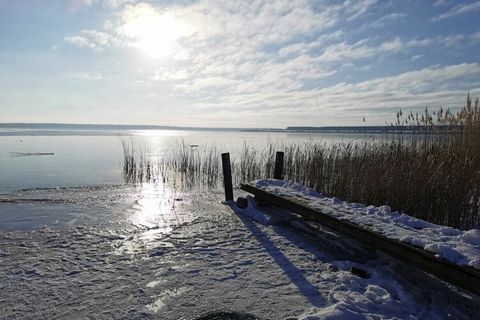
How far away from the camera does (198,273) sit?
327 cm

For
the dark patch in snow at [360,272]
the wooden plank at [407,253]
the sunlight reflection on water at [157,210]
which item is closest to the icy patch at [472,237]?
the wooden plank at [407,253]

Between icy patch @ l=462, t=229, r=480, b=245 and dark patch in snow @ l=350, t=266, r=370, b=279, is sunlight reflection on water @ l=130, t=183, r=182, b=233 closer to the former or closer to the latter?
dark patch in snow @ l=350, t=266, r=370, b=279

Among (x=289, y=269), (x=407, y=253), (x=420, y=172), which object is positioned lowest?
(x=289, y=269)

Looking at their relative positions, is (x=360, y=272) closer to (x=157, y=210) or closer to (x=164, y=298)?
(x=164, y=298)

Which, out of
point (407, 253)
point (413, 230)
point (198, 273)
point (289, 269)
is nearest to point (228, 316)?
point (198, 273)

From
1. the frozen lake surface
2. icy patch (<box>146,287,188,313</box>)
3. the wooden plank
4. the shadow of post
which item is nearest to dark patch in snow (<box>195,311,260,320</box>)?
the frozen lake surface

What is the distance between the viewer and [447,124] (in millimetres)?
6949

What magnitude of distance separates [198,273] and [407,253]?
200cm

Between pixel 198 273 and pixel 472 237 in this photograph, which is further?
pixel 198 273

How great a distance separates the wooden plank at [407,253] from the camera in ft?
7.89

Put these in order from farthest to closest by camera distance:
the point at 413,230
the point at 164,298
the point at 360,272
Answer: the point at 413,230 → the point at 360,272 → the point at 164,298

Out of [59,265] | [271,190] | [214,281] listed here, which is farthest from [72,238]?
[271,190]

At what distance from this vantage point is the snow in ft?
8.81

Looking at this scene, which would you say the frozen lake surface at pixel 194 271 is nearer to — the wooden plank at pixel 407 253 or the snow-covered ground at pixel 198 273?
the snow-covered ground at pixel 198 273
